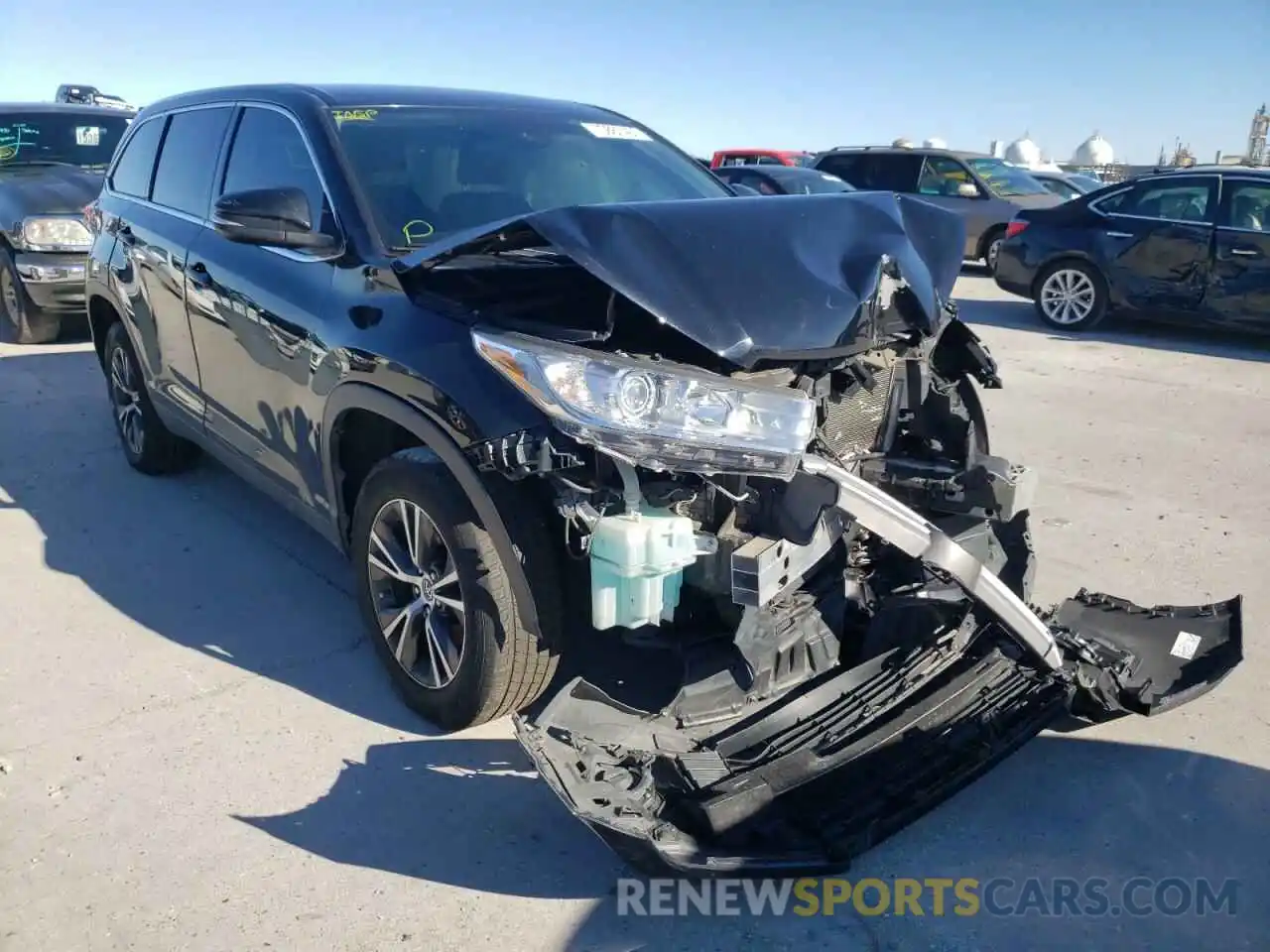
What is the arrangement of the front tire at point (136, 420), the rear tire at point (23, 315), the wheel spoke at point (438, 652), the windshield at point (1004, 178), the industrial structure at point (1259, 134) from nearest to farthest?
the wheel spoke at point (438, 652)
the front tire at point (136, 420)
the rear tire at point (23, 315)
the windshield at point (1004, 178)
the industrial structure at point (1259, 134)

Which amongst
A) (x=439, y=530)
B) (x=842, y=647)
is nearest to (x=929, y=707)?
(x=842, y=647)

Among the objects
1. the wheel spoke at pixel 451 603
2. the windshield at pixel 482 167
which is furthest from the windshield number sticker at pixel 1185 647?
the windshield at pixel 482 167

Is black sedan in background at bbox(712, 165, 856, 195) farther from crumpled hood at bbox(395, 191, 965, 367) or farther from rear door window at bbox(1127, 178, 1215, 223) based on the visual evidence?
crumpled hood at bbox(395, 191, 965, 367)

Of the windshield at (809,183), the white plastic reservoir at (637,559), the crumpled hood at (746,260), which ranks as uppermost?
the windshield at (809,183)

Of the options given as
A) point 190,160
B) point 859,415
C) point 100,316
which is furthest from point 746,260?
point 100,316

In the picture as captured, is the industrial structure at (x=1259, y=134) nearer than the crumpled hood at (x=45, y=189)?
No

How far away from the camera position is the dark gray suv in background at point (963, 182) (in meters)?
14.1

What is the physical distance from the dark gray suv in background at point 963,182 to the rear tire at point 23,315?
10.5 m

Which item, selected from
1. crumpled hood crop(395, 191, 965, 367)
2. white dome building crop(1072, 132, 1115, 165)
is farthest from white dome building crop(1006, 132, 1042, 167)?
crumpled hood crop(395, 191, 965, 367)

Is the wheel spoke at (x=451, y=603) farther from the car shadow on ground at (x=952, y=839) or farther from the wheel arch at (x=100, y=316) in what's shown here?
the wheel arch at (x=100, y=316)

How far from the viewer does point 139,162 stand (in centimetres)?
514

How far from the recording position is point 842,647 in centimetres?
299

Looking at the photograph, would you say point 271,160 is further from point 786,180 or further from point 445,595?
point 786,180

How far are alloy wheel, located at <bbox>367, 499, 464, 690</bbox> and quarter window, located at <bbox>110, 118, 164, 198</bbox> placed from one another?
2.85m
